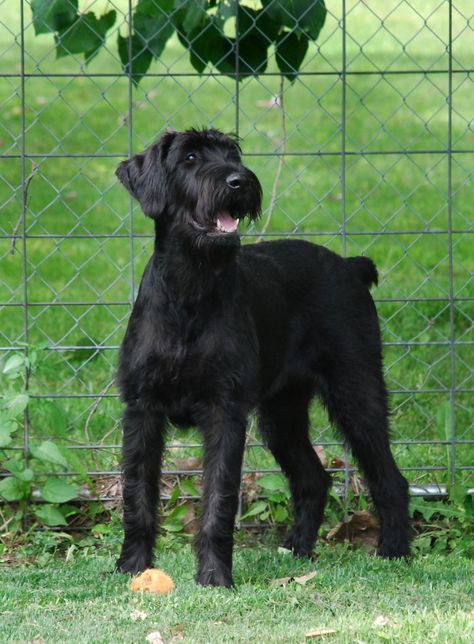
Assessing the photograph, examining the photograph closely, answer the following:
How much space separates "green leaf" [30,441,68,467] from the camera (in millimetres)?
5008

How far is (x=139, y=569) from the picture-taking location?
4.48 meters

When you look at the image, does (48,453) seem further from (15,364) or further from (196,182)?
(196,182)

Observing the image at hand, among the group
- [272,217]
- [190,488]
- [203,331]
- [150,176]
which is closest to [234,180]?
[150,176]

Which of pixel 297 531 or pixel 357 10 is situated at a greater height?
pixel 357 10

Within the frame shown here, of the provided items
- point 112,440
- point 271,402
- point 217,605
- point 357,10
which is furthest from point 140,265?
point 357,10

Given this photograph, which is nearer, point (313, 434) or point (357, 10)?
point (313, 434)

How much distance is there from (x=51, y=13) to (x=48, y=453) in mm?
1945

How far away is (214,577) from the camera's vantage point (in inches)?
166

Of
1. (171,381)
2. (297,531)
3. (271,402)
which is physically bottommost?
(297,531)

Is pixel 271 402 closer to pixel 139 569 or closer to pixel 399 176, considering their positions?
pixel 139 569

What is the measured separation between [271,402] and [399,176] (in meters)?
5.99

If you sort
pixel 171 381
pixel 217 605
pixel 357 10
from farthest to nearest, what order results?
1. pixel 357 10
2. pixel 171 381
3. pixel 217 605

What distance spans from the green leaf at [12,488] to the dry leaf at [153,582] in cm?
104

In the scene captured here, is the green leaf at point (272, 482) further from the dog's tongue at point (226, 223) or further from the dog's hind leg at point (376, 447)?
the dog's tongue at point (226, 223)
